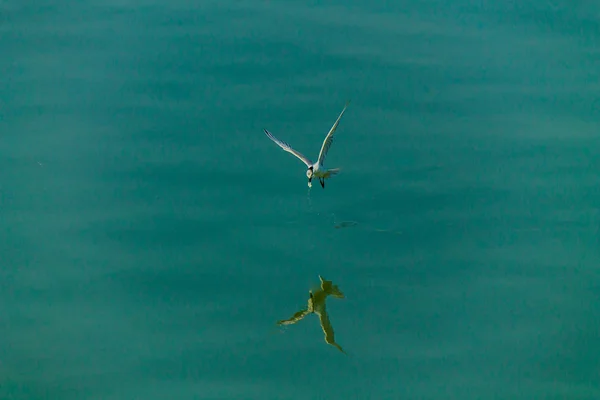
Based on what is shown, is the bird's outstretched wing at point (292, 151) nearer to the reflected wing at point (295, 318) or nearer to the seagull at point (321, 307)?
the seagull at point (321, 307)

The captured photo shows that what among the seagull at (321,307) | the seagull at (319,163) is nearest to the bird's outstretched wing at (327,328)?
the seagull at (321,307)

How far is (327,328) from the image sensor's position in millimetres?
11062

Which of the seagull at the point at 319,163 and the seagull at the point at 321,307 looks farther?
the seagull at the point at 319,163

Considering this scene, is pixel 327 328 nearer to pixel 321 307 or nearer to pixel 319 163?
pixel 321 307

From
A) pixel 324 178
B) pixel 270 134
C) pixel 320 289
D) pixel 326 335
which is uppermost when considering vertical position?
pixel 270 134

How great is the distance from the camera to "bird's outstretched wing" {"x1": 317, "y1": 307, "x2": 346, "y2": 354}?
10849 mm

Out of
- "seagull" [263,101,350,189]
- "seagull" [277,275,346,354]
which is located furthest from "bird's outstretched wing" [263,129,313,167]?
"seagull" [277,275,346,354]

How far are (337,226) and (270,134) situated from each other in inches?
71.4

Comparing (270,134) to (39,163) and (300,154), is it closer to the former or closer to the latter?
(300,154)

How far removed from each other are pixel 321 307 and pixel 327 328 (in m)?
0.37

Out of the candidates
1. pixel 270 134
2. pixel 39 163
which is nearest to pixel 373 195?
pixel 270 134

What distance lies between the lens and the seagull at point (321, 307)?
36.4ft

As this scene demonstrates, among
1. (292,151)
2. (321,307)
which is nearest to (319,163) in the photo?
(292,151)

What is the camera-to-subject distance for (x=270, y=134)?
13117 millimetres
